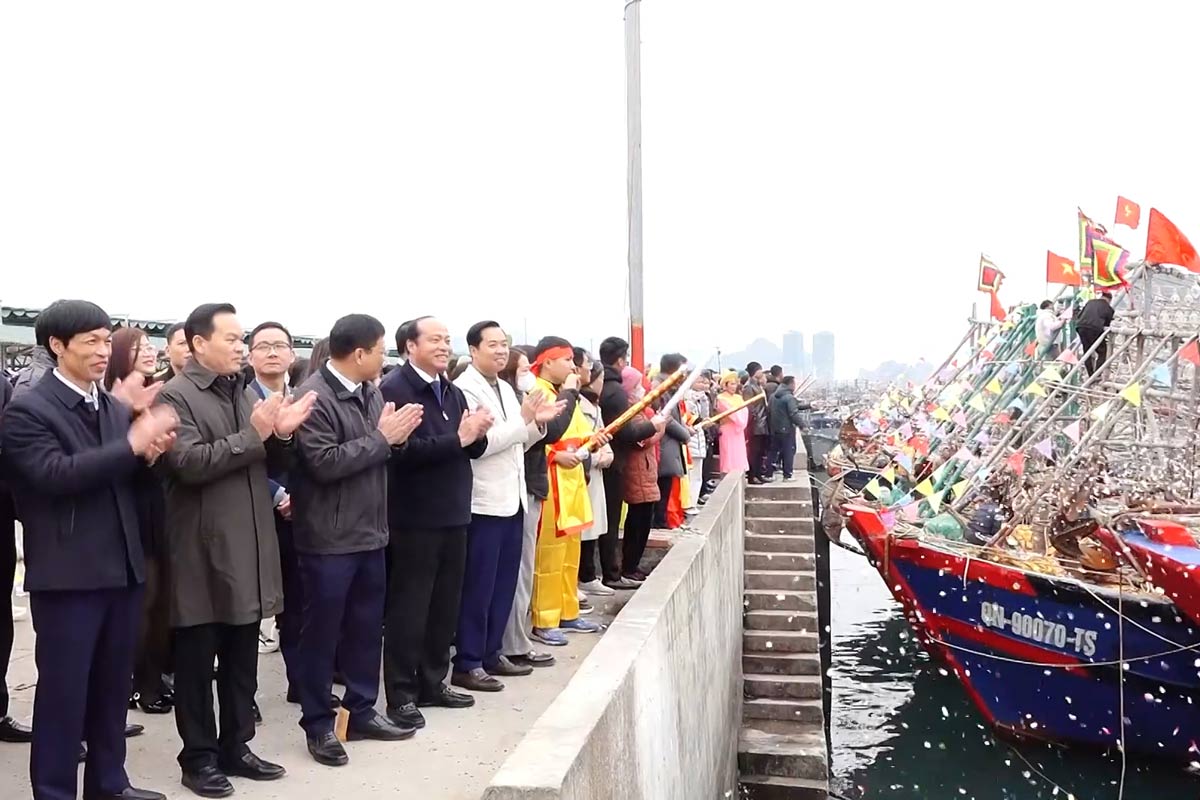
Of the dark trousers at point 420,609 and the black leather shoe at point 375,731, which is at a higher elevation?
the dark trousers at point 420,609

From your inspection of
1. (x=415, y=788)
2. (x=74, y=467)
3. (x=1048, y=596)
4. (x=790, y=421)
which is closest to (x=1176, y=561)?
(x=1048, y=596)

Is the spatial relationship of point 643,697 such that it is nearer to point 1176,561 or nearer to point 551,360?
point 551,360

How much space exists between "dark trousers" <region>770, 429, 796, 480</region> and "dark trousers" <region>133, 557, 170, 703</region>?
12246 mm

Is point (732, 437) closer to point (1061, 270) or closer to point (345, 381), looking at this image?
point (1061, 270)

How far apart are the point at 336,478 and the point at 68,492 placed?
38.7 inches

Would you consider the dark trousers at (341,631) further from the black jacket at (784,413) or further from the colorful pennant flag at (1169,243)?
the black jacket at (784,413)

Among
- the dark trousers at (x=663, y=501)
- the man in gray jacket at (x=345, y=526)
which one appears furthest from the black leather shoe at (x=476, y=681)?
the dark trousers at (x=663, y=501)

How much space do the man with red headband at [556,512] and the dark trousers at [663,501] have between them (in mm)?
2948

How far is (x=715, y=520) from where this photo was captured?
829cm

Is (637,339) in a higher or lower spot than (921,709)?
higher

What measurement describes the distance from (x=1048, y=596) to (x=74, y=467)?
8089mm

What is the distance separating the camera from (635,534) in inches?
328

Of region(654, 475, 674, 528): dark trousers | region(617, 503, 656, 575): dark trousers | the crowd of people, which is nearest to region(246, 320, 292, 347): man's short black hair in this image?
the crowd of people

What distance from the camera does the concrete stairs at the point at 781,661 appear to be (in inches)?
343
